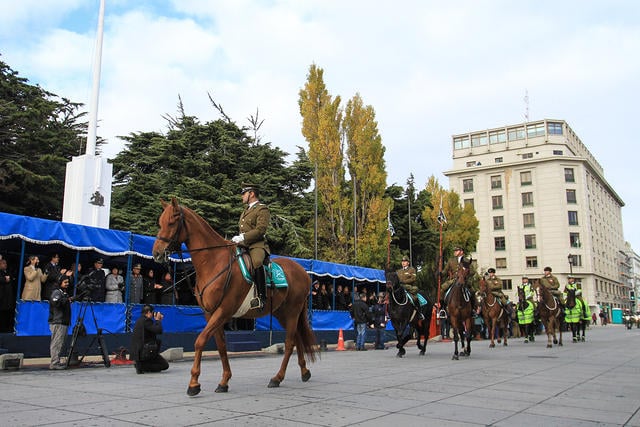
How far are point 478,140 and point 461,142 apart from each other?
3031 millimetres

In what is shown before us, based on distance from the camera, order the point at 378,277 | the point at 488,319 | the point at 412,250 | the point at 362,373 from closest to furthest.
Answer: the point at 362,373, the point at 488,319, the point at 378,277, the point at 412,250

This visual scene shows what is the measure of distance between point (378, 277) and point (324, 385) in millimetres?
17229

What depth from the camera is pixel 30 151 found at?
Answer: 2969 cm

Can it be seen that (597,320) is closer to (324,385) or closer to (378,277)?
(378,277)

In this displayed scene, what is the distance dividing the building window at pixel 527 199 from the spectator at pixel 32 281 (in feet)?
270

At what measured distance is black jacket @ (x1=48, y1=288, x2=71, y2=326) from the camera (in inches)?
460

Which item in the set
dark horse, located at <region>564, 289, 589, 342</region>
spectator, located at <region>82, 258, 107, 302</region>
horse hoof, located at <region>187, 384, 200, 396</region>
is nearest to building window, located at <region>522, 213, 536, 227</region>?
dark horse, located at <region>564, 289, 589, 342</region>

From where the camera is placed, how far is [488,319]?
22875mm

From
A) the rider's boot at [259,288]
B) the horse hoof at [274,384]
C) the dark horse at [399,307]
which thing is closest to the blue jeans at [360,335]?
the dark horse at [399,307]

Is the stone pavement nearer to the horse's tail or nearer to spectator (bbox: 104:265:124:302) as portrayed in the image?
the horse's tail

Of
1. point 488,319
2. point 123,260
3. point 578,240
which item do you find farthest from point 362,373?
point 578,240

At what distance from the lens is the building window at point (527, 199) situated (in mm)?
85000

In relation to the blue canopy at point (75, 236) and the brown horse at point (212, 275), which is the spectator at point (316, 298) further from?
the brown horse at point (212, 275)

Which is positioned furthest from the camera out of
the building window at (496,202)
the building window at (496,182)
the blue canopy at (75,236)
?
the building window at (496,182)
